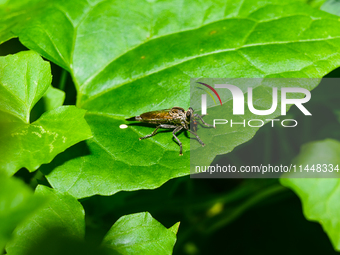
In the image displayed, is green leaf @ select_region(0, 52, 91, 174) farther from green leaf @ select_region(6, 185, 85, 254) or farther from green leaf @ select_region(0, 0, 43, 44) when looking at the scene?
green leaf @ select_region(0, 0, 43, 44)

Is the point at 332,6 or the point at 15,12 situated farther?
the point at 332,6

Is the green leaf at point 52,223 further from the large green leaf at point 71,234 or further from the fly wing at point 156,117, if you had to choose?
the fly wing at point 156,117

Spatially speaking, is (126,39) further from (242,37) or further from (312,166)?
(312,166)

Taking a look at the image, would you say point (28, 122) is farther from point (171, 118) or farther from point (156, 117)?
point (171, 118)

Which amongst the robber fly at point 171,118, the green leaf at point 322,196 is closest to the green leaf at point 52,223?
the robber fly at point 171,118

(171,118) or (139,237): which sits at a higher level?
(171,118)

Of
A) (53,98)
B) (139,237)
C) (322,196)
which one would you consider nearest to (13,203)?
(139,237)
